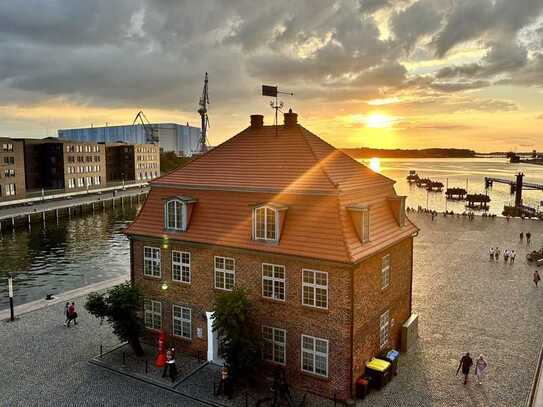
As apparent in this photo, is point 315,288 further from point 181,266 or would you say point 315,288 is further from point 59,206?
point 59,206

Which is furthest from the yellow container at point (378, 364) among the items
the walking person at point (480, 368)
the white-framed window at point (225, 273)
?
the white-framed window at point (225, 273)

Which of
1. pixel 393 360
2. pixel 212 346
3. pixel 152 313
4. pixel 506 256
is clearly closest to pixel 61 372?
pixel 152 313

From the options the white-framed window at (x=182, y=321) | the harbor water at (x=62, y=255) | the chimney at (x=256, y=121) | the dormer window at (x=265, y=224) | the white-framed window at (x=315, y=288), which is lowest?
the harbor water at (x=62, y=255)

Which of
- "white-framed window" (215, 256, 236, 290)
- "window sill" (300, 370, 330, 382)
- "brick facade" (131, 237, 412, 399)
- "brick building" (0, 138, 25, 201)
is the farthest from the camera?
"brick building" (0, 138, 25, 201)

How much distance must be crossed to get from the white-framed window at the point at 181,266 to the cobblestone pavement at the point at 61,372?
5.30 meters

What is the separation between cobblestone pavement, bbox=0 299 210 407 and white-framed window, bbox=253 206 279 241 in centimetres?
769

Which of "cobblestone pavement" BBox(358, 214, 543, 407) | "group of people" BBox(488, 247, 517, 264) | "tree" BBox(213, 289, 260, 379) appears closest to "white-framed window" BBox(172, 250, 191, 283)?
"tree" BBox(213, 289, 260, 379)

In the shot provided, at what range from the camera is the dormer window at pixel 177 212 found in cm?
2283

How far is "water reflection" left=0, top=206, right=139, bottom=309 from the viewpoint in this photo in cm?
4478

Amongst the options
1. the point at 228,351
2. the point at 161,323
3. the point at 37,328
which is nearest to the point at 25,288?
the point at 37,328

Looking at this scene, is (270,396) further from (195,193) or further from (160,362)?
(195,193)

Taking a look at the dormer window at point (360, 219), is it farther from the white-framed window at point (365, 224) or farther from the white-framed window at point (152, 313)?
the white-framed window at point (152, 313)

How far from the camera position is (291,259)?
19812 millimetres

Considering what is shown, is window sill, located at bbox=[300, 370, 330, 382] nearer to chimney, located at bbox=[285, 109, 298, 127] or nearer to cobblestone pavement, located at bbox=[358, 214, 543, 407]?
cobblestone pavement, located at bbox=[358, 214, 543, 407]
